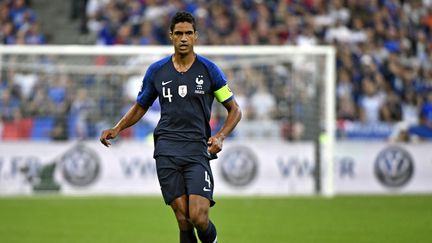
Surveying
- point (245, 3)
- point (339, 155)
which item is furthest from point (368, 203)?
point (245, 3)

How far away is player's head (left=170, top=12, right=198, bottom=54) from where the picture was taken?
8133mm

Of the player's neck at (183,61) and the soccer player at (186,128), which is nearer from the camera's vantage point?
the soccer player at (186,128)

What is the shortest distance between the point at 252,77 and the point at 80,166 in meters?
4.22

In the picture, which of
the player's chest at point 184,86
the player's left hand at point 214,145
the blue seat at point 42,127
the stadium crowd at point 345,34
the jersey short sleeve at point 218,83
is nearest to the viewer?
the player's left hand at point 214,145

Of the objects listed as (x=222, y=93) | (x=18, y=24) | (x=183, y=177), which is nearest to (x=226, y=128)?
(x=222, y=93)

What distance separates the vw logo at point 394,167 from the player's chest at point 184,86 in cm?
1356

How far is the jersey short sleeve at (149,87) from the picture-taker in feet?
27.7

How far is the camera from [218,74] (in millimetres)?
8359

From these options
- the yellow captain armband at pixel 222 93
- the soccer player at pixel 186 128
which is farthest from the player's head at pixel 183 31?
the yellow captain armband at pixel 222 93

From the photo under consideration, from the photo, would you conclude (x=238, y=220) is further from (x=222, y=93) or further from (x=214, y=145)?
(x=214, y=145)

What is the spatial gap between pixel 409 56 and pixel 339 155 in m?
6.05

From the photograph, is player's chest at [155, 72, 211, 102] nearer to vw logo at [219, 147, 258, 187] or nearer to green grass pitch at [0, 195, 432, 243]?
green grass pitch at [0, 195, 432, 243]

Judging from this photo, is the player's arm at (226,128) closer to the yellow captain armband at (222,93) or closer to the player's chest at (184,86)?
the yellow captain armband at (222,93)

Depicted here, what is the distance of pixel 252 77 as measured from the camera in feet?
69.7
